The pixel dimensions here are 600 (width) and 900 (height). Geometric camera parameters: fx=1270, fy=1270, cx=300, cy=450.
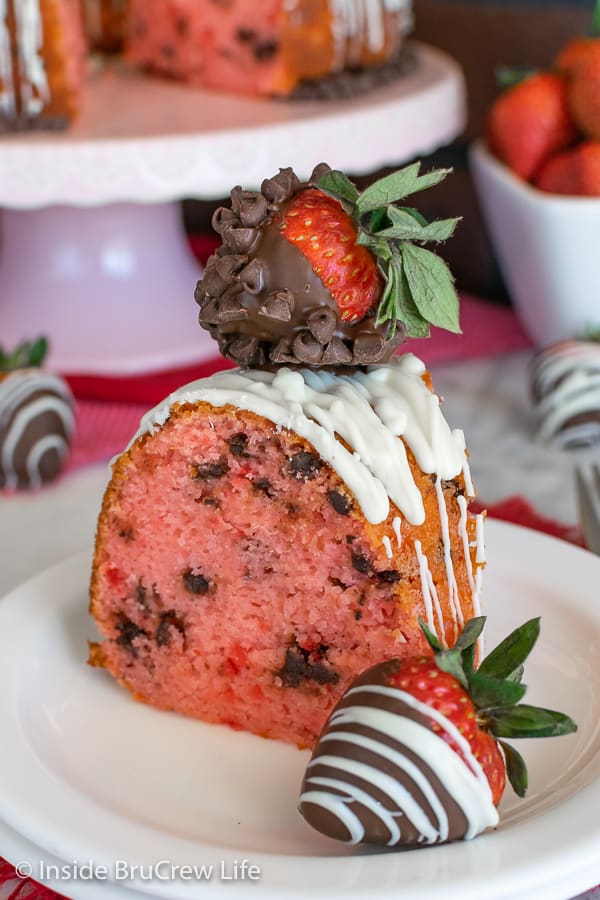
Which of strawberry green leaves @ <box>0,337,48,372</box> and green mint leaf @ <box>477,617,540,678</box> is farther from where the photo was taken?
strawberry green leaves @ <box>0,337,48,372</box>

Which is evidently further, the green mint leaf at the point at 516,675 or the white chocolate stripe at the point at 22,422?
the white chocolate stripe at the point at 22,422

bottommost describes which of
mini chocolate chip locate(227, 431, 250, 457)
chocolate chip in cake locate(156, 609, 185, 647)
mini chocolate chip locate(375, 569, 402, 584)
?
chocolate chip in cake locate(156, 609, 185, 647)

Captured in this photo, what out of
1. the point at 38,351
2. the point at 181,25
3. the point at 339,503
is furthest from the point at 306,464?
the point at 181,25

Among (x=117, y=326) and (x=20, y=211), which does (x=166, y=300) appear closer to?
(x=117, y=326)

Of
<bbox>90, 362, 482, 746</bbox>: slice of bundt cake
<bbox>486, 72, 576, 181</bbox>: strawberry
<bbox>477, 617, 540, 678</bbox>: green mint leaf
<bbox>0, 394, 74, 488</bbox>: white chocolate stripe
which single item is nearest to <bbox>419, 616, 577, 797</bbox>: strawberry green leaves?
<bbox>477, 617, 540, 678</bbox>: green mint leaf

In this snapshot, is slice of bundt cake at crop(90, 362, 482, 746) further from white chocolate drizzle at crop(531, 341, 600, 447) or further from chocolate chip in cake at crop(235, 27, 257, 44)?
chocolate chip in cake at crop(235, 27, 257, 44)

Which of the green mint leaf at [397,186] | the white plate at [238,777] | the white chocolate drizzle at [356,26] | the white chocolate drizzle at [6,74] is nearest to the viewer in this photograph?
the white plate at [238,777]

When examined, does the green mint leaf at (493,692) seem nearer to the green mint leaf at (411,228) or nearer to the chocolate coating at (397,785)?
the chocolate coating at (397,785)

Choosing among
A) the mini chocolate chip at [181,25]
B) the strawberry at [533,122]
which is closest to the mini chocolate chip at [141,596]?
the strawberry at [533,122]
